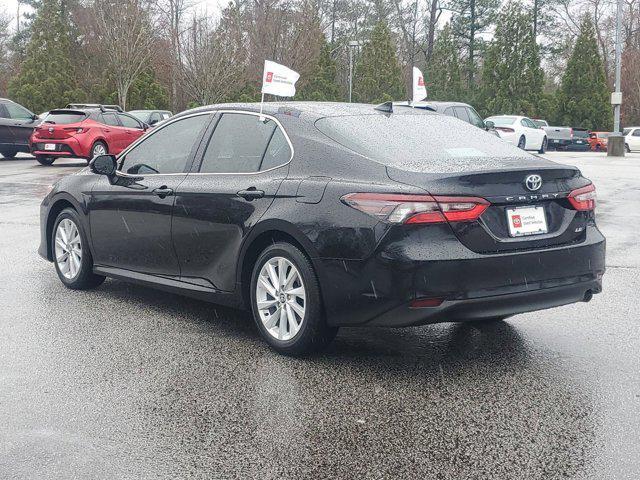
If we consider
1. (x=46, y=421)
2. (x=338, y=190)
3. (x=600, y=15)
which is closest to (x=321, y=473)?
(x=46, y=421)

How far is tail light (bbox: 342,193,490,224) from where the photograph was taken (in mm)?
4727

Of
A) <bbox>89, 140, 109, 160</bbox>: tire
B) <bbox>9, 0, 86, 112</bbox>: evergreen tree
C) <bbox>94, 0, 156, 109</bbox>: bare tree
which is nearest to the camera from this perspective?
<bbox>89, 140, 109, 160</bbox>: tire

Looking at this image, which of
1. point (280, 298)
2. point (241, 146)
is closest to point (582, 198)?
point (280, 298)

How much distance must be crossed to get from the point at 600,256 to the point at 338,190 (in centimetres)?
Result: 170

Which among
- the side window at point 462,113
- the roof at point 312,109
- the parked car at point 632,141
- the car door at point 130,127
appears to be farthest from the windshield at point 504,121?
the roof at point 312,109

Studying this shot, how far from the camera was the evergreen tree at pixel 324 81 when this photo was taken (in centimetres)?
5438

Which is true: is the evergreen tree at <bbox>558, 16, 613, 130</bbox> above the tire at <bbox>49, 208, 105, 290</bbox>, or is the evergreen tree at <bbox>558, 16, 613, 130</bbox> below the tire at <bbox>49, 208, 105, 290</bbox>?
above

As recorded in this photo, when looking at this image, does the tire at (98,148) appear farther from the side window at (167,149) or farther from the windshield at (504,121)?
the side window at (167,149)

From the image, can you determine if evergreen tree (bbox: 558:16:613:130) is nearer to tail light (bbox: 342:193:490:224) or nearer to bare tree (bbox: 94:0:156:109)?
bare tree (bbox: 94:0:156:109)

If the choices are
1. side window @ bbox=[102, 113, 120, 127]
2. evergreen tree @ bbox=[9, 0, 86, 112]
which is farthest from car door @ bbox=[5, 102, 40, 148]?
evergreen tree @ bbox=[9, 0, 86, 112]

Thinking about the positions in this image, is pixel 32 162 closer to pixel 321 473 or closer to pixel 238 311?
pixel 238 311

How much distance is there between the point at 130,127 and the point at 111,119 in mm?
569

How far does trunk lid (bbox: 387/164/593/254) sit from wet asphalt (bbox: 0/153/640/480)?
764 millimetres

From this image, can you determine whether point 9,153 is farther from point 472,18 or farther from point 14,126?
point 472,18
